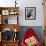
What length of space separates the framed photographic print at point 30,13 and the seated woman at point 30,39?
479 mm

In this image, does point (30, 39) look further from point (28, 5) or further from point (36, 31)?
point (28, 5)

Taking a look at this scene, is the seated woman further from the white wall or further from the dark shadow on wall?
the white wall

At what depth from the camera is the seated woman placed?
217 inches

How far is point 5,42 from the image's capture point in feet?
19.3

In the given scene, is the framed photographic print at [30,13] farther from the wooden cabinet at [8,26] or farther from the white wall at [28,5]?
the wooden cabinet at [8,26]

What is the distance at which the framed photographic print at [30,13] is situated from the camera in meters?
6.07

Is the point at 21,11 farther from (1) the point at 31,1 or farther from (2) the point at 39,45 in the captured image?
(2) the point at 39,45

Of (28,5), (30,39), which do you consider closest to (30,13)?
(28,5)

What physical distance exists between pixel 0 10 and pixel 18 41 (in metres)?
1.35

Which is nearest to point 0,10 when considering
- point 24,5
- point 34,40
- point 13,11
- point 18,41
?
point 13,11

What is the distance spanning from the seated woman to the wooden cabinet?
0.33 meters

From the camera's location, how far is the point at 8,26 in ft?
19.7

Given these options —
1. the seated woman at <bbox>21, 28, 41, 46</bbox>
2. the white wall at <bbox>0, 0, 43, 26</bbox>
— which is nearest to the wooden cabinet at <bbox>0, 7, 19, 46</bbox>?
the white wall at <bbox>0, 0, 43, 26</bbox>

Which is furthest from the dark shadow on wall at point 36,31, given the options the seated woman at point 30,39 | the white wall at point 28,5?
the seated woman at point 30,39
